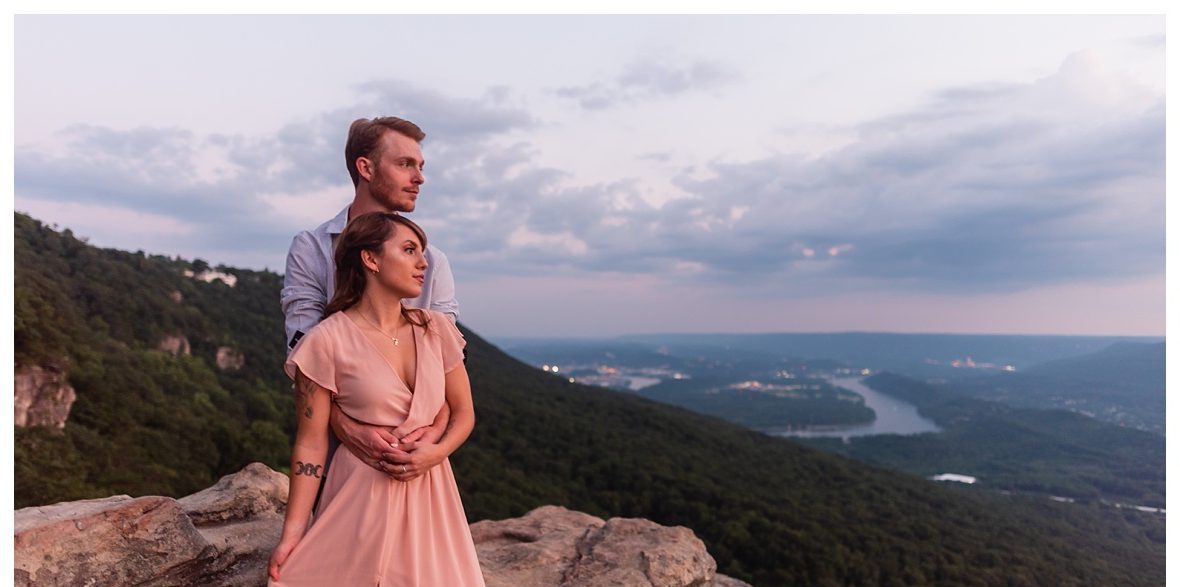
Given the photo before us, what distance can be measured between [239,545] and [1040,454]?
13851 centimetres

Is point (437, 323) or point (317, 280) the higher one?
point (317, 280)

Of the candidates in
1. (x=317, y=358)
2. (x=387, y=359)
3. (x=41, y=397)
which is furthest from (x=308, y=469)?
(x=41, y=397)

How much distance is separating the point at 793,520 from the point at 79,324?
128ft

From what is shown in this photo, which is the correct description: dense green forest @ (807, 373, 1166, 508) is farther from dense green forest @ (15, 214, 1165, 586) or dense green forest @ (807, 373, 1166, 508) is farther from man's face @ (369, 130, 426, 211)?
man's face @ (369, 130, 426, 211)

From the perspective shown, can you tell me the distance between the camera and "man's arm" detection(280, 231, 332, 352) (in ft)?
12.3

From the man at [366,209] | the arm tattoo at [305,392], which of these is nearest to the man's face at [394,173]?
the man at [366,209]

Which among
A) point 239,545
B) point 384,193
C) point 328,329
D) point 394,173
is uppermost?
point 394,173

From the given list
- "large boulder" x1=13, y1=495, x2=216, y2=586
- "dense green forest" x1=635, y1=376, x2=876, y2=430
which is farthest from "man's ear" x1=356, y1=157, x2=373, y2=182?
"dense green forest" x1=635, y1=376, x2=876, y2=430

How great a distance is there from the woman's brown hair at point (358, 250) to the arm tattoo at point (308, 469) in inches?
31.6

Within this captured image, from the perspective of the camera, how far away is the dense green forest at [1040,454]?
303 ft

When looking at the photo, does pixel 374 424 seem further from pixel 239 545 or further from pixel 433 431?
pixel 239 545

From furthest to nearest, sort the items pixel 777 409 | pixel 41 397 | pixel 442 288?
pixel 777 409
pixel 41 397
pixel 442 288

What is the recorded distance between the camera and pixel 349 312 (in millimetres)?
3621

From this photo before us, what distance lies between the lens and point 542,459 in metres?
46.3
